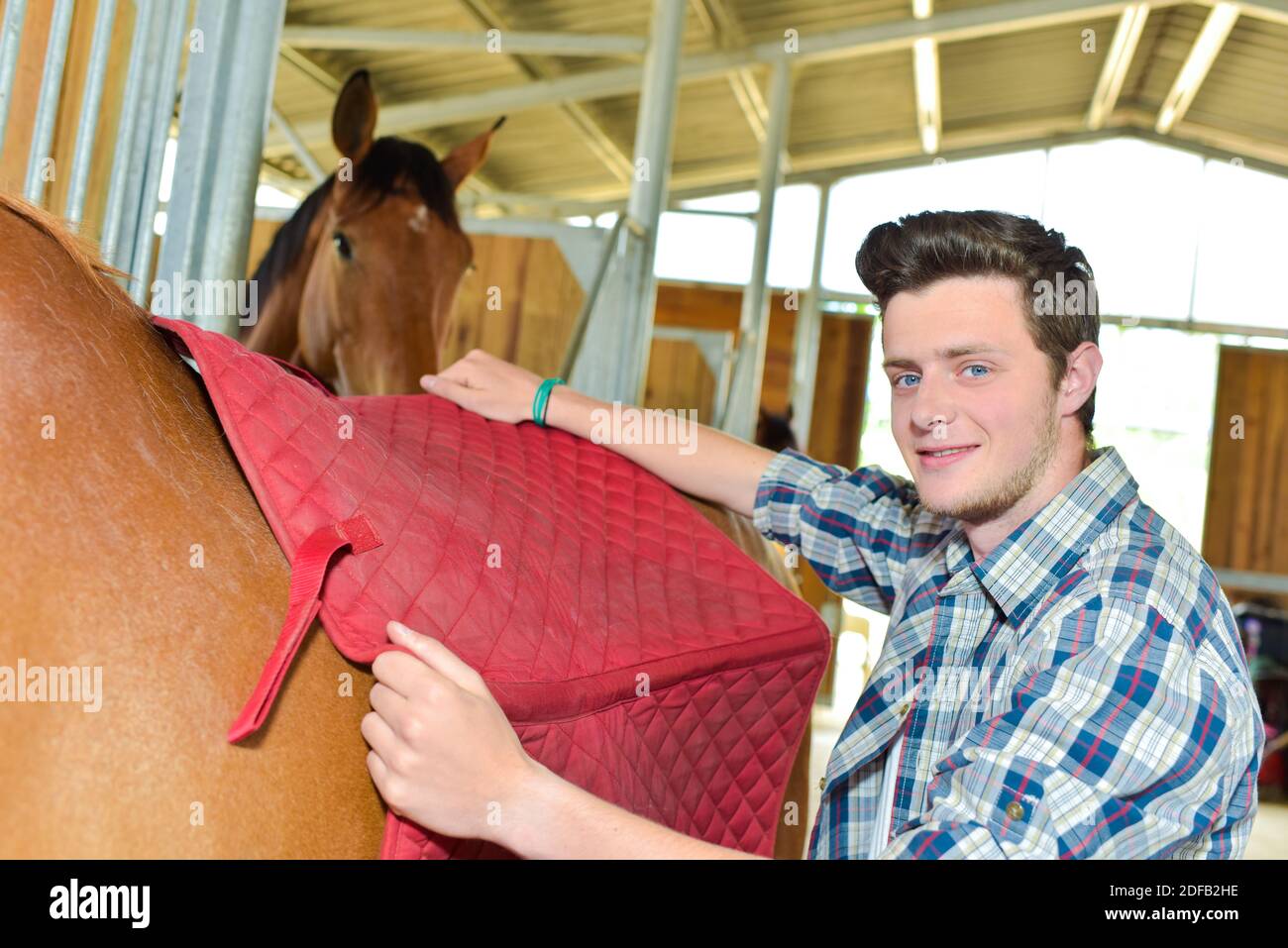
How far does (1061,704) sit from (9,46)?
1.28 meters

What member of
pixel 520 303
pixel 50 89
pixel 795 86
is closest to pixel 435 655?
pixel 50 89

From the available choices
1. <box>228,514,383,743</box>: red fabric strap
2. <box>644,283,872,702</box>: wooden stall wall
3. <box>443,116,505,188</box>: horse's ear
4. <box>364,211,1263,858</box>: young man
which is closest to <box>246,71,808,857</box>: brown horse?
<box>443,116,505,188</box>: horse's ear

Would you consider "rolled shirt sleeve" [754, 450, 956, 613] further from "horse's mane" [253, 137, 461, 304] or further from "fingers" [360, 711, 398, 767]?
"horse's mane" [253, 137, 461, 304]

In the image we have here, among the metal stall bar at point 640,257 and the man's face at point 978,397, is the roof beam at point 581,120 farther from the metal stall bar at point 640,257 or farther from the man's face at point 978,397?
the man's face at point 978,397

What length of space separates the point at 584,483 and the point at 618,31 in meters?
6.96

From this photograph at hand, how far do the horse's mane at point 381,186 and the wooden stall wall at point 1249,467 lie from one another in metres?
9.70

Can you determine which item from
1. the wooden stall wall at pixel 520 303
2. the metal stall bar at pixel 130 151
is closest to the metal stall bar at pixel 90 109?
the metal stall bar at pixel 130 151

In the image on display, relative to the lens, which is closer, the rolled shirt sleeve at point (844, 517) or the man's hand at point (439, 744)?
the man's hand at point (439, 744)

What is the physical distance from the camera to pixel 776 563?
1.65 meters

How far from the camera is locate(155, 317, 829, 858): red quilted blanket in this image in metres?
0.82

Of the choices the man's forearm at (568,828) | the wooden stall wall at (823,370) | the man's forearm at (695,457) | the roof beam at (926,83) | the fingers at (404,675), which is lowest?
the man's forearm at (568,828)

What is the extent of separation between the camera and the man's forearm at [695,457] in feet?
4.63

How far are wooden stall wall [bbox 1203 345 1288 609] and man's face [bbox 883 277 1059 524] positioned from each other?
1081 cm
